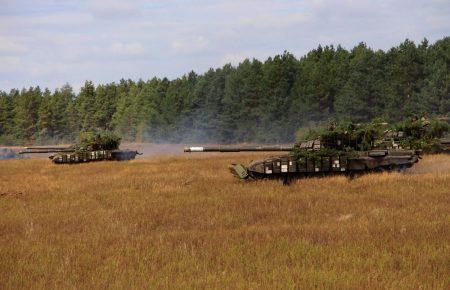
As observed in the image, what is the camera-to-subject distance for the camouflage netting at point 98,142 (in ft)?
106

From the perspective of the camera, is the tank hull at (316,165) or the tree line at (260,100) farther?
the tree line at (260,100)

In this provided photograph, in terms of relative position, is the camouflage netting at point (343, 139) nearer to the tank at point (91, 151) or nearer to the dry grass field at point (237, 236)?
the dry grass field at point (237, 236)

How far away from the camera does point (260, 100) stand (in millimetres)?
64188

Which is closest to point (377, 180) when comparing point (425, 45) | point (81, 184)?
point (81, 184)

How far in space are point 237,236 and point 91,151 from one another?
24.3 metres

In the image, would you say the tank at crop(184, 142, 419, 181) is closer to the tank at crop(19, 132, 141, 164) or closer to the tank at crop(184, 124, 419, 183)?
the tank at crop(184, 124, 419, 183)

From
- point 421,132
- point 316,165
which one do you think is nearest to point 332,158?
point 316,165

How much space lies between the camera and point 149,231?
398 inches

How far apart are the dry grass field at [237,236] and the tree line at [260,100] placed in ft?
44.4

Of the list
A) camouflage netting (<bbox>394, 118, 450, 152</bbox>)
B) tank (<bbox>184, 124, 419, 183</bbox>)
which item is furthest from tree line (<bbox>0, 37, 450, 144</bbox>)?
tank (<bbox>184, 124, 419, 183</bbox>)

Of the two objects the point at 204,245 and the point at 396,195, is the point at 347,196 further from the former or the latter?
the point at 204,245

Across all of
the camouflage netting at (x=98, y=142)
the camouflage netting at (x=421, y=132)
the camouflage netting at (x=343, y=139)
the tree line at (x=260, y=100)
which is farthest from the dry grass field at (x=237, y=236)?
Result: the camouflage netting at (x=98, y=142)

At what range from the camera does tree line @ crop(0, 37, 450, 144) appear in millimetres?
53250

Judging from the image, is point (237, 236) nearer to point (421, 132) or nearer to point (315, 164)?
point (315, 164)
